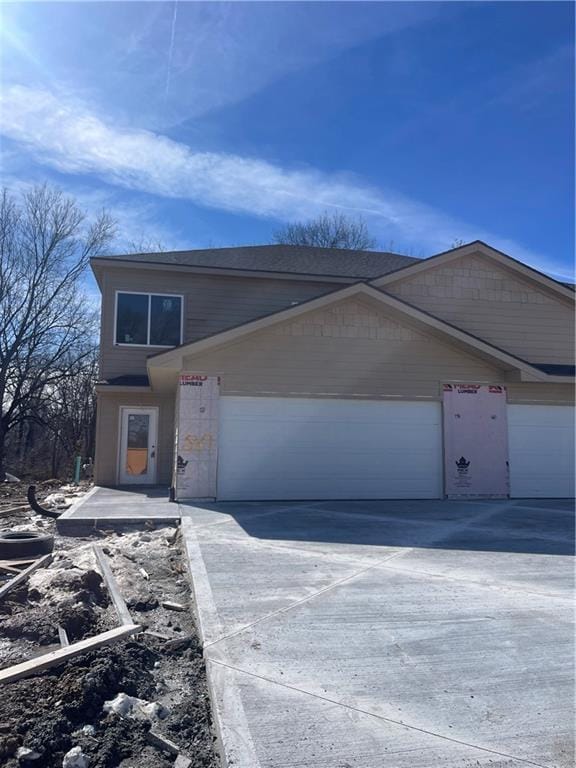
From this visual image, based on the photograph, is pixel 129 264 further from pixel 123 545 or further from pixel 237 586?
pixel 237 586

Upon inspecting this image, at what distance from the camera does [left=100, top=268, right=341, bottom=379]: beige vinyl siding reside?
1520 cm

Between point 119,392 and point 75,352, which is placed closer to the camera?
point 119,392

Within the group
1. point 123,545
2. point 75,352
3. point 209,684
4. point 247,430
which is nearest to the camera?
point 209,684

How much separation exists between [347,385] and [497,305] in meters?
5.33

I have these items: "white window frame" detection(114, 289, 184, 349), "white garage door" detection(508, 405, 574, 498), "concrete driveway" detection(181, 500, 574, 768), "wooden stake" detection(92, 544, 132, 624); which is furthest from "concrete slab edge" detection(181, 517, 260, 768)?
"white window frame" detection(114, 289, 184, 349)

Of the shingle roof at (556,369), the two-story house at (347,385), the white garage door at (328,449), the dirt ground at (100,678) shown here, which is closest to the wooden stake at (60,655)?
the dirt ground at (100,678)

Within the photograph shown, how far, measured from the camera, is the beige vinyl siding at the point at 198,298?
49.9 ft

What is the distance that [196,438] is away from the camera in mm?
11586

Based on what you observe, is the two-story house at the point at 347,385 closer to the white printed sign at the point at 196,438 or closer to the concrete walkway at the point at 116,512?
the white printed sign at the point at 196,438

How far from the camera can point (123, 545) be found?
7738 mm

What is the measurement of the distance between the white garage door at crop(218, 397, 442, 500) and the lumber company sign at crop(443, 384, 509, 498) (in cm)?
29

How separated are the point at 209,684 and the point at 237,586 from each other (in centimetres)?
208

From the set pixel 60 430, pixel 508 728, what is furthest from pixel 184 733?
pixel 60 430

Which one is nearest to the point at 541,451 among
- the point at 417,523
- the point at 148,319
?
the point at 417,523
